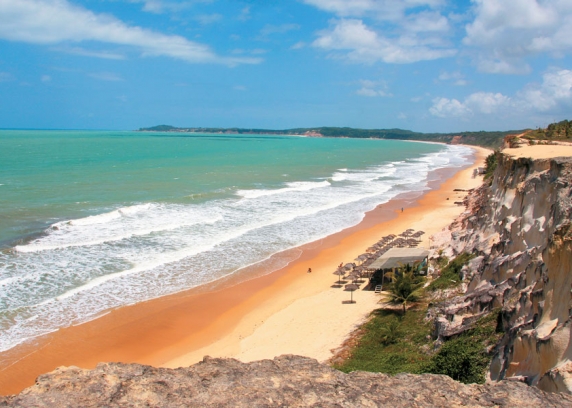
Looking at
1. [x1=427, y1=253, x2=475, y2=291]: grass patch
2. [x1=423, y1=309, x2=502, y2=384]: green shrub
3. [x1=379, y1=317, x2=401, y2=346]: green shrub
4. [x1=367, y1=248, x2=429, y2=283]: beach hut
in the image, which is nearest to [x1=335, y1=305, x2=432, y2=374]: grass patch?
[x1=379, y1=317, x2=401, y2=346]: green shrub

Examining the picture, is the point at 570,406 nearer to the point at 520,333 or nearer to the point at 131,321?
the point at 520,333

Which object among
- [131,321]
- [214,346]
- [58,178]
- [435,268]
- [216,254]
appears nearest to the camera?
[214,346]

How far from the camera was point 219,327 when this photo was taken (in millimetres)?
17344

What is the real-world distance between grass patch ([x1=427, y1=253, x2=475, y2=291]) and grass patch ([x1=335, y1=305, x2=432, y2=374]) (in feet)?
5.51

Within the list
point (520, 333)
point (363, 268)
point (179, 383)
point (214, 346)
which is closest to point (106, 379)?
point (179, 383)

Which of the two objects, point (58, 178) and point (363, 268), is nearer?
point (363, 268)

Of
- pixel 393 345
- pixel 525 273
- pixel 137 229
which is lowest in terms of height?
pixel 393 345

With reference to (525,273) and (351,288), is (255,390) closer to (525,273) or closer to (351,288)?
(525,273)

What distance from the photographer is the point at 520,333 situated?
29.8 ft

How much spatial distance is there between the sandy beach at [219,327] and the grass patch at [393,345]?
3.15ft

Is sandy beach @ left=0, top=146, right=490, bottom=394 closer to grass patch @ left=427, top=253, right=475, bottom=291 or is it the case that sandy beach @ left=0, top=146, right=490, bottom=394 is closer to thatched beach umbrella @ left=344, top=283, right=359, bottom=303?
thatched beach umbrella @ left=344, top=283, right=359, bottom=303

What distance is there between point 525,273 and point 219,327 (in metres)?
10.9

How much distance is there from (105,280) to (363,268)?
1210 centimetres

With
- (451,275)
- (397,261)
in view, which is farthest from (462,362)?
(397,261)
